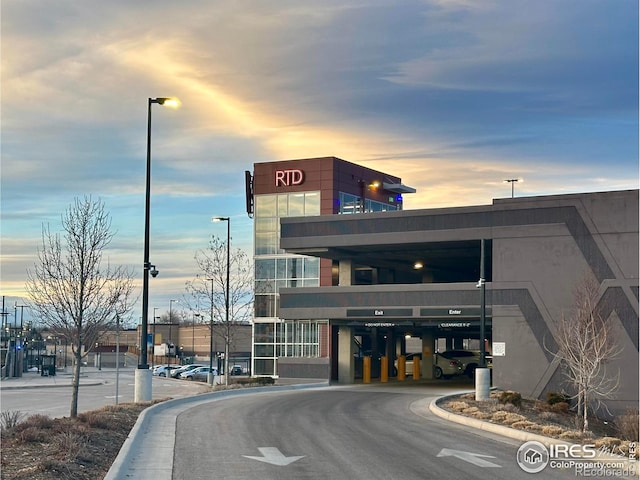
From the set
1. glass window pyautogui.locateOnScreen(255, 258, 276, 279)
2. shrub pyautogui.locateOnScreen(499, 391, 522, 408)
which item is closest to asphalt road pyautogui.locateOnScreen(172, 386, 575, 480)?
shrub pyautogui.locateOnScreen(499, 391, 522, 408)

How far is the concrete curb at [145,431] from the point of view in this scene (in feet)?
47.9

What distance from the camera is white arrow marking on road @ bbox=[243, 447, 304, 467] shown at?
16.5m

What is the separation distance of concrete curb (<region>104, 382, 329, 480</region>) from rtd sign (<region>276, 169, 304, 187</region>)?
31.1 metres

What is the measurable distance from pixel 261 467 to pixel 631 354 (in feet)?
96.4

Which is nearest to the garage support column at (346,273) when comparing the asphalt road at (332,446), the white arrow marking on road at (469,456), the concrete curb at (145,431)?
the concrete curb at (145,431)

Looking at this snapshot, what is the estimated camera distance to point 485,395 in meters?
33.1

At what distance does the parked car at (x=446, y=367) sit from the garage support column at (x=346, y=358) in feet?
29.3

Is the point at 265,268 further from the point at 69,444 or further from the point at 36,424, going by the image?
the point at 69,444

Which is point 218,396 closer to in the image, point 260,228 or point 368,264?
point 368,264

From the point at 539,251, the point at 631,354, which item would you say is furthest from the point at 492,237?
the point at 631,354

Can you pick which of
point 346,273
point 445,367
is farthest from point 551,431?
point 445,367

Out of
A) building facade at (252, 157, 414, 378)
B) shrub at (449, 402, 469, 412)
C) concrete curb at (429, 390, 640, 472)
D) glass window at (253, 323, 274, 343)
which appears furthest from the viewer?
glass window at (253, 323, 274, 343)

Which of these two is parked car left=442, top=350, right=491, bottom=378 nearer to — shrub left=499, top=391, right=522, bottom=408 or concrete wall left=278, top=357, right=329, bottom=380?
concrete wall left=278, top=357, right=329, bottom=380

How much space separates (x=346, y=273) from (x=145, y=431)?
1255 inches
